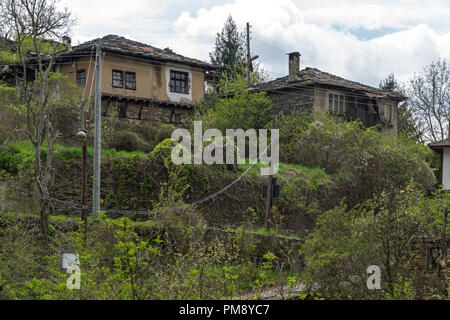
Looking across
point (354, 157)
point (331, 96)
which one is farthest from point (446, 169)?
point (331, 96)

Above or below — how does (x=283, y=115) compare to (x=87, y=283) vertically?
above

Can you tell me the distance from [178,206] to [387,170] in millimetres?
11891

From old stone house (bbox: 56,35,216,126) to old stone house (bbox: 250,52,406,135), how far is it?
4517 millimetres

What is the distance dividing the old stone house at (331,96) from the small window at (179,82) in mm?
4481

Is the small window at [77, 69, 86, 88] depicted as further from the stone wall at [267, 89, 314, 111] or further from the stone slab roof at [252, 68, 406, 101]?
the stone wall at [267, 89, 314, 111]

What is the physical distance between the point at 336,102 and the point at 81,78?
1381 centimetres

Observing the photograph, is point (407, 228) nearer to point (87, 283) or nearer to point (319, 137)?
point (87, 283)

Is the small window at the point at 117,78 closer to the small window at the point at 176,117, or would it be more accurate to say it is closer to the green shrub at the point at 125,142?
the small window at the point at 176,117

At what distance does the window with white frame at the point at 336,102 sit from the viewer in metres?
32.1

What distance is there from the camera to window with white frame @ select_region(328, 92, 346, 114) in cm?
3212

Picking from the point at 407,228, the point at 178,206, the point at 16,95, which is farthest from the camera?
the point at 16,95

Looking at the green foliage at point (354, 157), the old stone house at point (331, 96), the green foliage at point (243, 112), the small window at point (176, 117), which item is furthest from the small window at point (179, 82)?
the green foliage at point (354, 157)

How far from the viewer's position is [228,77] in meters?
46.8
